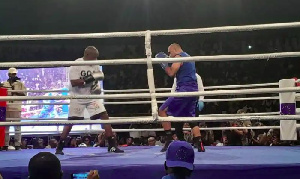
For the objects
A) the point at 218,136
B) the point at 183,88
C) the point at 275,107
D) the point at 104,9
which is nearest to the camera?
the point at 183,88

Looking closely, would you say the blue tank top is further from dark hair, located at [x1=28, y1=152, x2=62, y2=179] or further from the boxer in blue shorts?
dark hair, located at [x1=28, y1=152, x2=62, y2=179]

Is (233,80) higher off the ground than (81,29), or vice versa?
(81,29)

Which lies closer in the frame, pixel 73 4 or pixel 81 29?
pixel 73 4

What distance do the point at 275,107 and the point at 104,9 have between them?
254 inches

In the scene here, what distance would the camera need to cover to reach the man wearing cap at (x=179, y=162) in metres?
1.79

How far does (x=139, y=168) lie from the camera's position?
238 centimetres

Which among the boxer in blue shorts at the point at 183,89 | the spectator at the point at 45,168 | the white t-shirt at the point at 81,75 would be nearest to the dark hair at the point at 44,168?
the spectator at the point at 45,168

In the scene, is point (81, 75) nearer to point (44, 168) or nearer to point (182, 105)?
point (182, 105)

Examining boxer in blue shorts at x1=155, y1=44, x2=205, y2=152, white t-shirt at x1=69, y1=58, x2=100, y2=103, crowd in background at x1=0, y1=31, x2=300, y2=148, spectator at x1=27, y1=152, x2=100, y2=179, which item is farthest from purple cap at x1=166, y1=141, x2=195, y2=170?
crowd in background at x1=0, y1=31, x2=300, y2=148

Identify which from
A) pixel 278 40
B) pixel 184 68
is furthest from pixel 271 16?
pixel 184 68

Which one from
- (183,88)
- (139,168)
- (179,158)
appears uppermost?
(183,88)

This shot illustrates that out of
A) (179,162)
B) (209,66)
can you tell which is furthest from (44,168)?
(209,66)

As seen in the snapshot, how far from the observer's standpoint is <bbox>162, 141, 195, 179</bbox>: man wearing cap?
179cm

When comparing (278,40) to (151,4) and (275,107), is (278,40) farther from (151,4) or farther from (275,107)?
(151,4)
